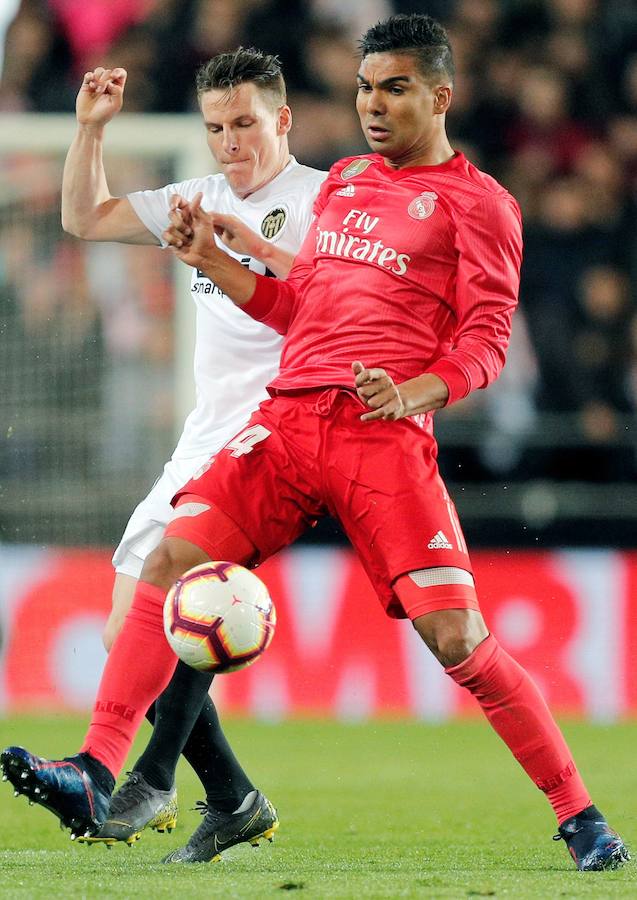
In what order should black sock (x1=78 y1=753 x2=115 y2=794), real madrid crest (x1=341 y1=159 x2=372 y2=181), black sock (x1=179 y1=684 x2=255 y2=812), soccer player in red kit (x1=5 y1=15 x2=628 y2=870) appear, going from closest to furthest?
1. black sock (x1=78 y1=753 x2=115 y2=794)
2. soccer player in red kit (x1=5 y1=15 x2=628 y2=870)
3. real madrid crest (x1=341 y1=159 x2=372 y2=181)
4. black sock (x1=179 y1=684 x2=255 y2=812)

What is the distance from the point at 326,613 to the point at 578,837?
477cm

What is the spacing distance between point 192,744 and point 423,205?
183cm

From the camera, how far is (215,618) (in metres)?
4.37

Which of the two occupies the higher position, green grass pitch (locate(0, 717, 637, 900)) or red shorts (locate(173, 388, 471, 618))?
red shorts (locate(173, 388, 471, 618))

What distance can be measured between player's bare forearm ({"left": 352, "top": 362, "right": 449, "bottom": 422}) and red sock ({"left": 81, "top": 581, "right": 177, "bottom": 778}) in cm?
79

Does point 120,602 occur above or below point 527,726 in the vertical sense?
above

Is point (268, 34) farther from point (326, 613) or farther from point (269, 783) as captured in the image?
point (269, 783)

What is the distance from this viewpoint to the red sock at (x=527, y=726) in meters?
4.66

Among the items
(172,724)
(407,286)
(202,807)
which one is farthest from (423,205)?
(202,807)

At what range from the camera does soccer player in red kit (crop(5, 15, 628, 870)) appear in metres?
4.55

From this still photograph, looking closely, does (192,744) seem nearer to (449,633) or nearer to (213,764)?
(213,764)

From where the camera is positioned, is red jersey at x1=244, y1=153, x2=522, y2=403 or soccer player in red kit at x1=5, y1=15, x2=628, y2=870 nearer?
soccer player in red kit at x1=5, y1=15, x2=628, y2=870

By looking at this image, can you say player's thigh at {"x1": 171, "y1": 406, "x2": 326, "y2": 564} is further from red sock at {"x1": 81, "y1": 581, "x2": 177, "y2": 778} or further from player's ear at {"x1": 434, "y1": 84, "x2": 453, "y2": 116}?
player's ear at {"x1": 434, "y1": 84, "x2": 453, "y2": 116}

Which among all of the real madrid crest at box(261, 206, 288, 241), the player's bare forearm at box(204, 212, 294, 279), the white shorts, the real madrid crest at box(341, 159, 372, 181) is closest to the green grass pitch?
the white shorts
